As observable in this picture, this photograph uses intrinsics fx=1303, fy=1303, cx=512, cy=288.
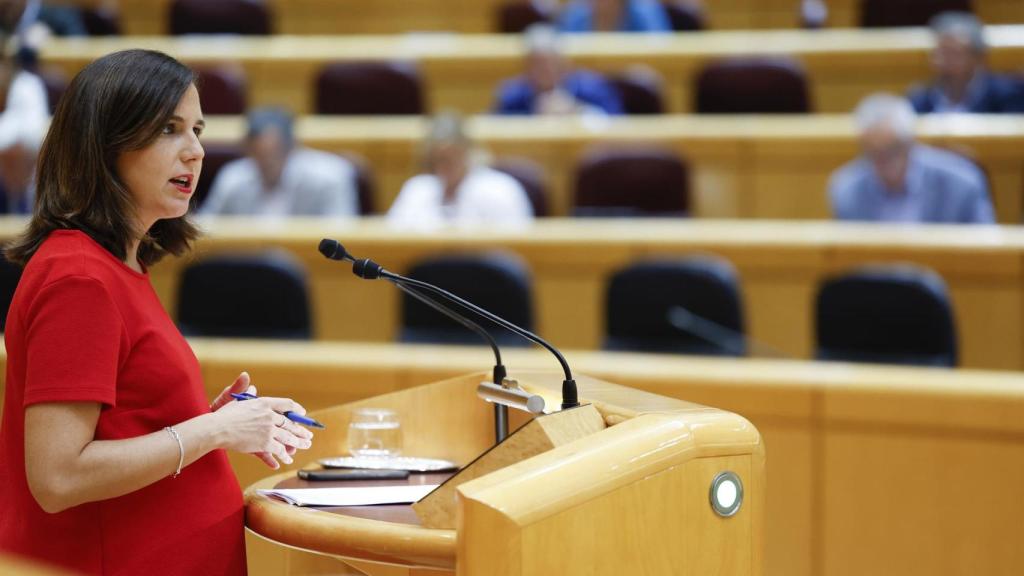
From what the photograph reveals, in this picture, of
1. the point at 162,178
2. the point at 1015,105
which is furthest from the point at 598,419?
the point at 1015,105

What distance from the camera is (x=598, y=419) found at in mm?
776

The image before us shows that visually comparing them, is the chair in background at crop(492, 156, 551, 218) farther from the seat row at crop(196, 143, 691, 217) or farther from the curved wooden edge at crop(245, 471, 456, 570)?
the curved wooden edge at crop(245, 471, 456, 570)

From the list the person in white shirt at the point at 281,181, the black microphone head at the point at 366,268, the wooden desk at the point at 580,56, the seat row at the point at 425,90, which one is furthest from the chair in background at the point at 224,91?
the black microphone head at the point at 366,268

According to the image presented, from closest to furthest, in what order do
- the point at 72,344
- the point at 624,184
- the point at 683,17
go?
1. the point at 72,344
2. the point at 624,184
3. the point at 683,17

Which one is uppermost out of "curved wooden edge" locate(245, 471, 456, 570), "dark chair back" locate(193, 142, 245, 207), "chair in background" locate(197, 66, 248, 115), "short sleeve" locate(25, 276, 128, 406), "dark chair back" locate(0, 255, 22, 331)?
"short sleeve" locate(25, 276, 128, 406)

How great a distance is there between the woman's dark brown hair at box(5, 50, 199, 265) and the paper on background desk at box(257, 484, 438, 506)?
185 millimetres

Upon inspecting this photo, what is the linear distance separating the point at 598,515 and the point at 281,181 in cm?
189

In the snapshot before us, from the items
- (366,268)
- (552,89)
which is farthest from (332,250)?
(552,89)

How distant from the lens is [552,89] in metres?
2.76

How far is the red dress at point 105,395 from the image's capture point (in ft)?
2.23

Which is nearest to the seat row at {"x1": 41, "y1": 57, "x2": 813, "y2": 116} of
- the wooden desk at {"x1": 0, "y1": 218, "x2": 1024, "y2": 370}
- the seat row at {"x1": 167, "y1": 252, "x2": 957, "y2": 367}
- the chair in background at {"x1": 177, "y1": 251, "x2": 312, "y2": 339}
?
the wooden desk at {"x1": 0, "y1": 218, "x2": 1024, "y2": 370}

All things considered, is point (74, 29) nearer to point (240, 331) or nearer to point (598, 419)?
point (240, 331)

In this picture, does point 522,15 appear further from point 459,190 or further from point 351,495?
point 351,495

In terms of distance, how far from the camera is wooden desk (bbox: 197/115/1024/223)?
241 centimetres
